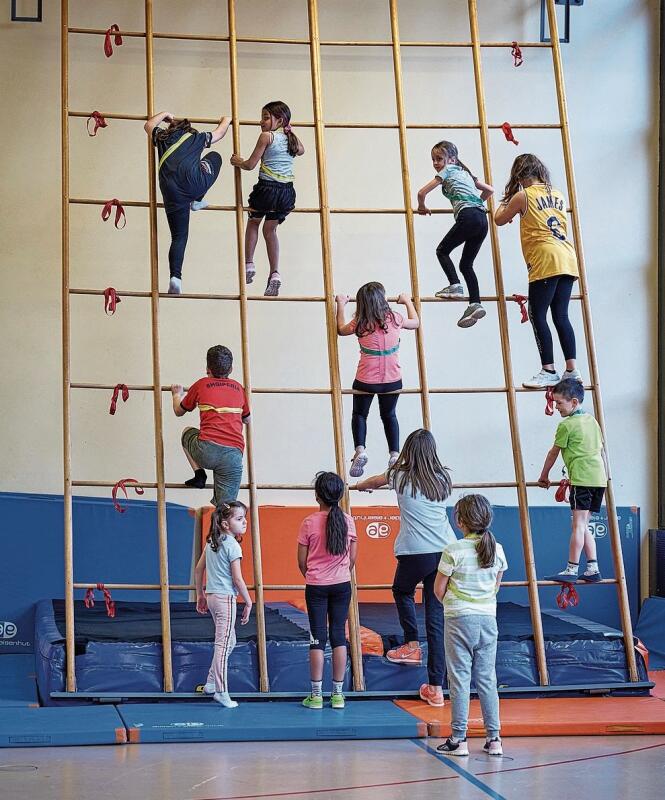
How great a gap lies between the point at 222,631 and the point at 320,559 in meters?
0.62

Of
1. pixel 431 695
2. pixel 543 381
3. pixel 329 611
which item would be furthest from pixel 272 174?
pixel 431 695

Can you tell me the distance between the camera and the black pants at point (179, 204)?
6.24 meters

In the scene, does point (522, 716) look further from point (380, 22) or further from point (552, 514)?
point (380, 22)

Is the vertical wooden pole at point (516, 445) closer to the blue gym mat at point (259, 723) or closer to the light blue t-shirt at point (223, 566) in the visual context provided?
the blue gym mat at point (259, 723)

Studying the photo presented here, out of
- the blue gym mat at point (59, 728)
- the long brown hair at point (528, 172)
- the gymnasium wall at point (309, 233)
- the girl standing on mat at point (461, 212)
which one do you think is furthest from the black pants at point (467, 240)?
the blue gym mat at point (59, 728)

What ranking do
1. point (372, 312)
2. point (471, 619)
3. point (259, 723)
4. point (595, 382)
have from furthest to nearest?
point (595, 382) < point (372, 312) < point (259, 723) < point (471, 619)

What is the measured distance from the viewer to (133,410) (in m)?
8.27

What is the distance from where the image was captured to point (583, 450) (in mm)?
6133

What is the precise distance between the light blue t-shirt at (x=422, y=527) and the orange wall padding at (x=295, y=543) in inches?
95.5

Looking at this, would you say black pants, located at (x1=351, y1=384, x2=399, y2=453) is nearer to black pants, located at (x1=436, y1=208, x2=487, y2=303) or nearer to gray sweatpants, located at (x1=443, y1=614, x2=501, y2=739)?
black pants, located at (x1=436, y1=208, x2=487, y2=303)

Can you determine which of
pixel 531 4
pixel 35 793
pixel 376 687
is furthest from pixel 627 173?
pixel 35 793

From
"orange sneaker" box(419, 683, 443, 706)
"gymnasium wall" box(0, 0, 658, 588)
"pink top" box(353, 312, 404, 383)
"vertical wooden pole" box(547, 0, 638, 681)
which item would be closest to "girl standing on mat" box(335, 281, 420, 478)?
"pink top" box(353, 312, 404, 383)

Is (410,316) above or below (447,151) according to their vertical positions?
below

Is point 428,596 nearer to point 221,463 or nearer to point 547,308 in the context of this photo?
point 221,463
